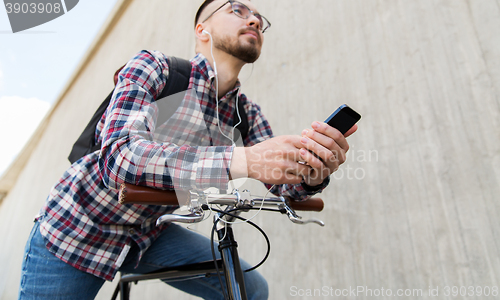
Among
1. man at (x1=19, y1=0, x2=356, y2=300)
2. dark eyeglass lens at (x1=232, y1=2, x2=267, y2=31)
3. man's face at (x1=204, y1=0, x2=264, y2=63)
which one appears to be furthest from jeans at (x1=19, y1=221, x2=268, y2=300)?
dark eyeglass lens at (x1=232, y1=2, x2=267, y2=31)

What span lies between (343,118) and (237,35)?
0.68m

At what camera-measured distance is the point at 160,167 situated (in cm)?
64

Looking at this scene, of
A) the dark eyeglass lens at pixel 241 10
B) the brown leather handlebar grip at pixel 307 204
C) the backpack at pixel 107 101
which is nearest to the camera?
the brown leather handlebar grip at pixel 307 204

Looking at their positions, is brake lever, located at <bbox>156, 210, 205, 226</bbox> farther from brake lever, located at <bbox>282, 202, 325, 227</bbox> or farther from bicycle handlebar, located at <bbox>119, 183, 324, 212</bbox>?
brake lever, located at <bbox>282, 202, 325, 227</bbox>

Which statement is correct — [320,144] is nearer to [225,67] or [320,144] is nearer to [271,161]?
[271,161]

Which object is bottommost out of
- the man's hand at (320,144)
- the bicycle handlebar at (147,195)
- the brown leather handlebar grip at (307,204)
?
the brown leather handlebar grip at (307,204)

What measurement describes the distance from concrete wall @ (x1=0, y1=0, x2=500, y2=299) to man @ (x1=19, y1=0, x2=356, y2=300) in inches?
23.1

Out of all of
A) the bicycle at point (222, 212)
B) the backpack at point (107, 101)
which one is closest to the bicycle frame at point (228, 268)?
the bicycle at point (222, 212)

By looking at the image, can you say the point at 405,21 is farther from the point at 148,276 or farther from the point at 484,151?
the point at 148,276

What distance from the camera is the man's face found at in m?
1.14

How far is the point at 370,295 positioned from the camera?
128cm

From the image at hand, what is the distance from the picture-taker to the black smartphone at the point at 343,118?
646 mm

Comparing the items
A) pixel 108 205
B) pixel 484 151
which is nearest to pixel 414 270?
pixel 484 151

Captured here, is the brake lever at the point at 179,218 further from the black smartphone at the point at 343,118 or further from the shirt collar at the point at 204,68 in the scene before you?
the shirt collar at the point at 204,68
